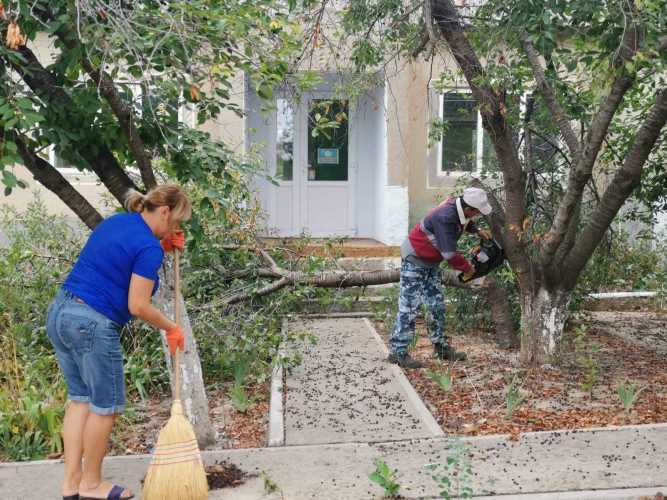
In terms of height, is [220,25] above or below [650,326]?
above

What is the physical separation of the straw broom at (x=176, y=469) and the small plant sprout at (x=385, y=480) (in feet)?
2.99

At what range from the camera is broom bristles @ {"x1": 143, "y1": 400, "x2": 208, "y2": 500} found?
392 cm

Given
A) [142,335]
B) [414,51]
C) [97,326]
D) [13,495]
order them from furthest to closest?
[414,51], [142,335], [13,495], [97,326]

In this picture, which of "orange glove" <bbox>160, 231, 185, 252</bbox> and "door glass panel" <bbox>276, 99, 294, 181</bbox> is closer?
"orange glove" <bbox>160, 231, 185, 252</bbox>

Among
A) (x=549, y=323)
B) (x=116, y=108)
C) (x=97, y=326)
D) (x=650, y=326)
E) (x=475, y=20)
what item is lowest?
(x=650, y=326)

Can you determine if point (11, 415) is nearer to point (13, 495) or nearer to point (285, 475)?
point (13, 495)

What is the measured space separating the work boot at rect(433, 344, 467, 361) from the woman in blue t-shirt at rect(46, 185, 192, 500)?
383 cm

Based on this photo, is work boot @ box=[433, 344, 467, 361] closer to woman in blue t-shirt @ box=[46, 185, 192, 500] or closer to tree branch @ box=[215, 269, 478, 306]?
tree branch @ box=[215, 269, 478, 306]

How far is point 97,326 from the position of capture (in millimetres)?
3973

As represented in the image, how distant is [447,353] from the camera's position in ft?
24.6

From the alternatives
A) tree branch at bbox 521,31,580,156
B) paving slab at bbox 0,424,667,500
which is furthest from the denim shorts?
tree branch at bbox 521,31,580,156

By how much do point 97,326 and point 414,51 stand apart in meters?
4.62

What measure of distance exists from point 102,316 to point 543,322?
4.17 metres

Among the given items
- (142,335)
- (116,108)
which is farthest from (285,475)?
(142,335)
